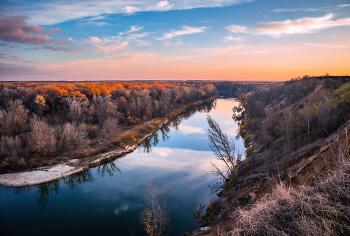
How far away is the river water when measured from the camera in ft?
35.3

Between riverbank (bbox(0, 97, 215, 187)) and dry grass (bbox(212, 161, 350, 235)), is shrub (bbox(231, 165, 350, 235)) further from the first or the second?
riverbank (bbox(0, 97, 215, 187))

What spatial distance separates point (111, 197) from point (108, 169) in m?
5.18

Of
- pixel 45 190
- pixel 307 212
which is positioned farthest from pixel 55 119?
pixel 307 212

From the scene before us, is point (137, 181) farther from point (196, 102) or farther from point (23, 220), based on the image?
point (196, 102)

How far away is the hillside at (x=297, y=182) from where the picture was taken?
3.77 m

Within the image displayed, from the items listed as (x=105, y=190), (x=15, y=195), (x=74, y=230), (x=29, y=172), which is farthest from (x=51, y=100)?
(x=74, y=230)

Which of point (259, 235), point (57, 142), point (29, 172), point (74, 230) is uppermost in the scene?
point (259, 235)

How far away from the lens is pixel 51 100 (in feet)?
100

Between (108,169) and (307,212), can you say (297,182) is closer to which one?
(307,212)

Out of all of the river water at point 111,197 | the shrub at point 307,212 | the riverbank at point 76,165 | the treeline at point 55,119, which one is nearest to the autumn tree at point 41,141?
→ the treeline at point 55,119

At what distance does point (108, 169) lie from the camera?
18.3m

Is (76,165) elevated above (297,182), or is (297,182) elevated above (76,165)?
(297,182)

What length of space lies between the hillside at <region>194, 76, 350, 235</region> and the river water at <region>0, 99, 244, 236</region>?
90.3 inches

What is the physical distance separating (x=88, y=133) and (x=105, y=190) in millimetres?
12373
